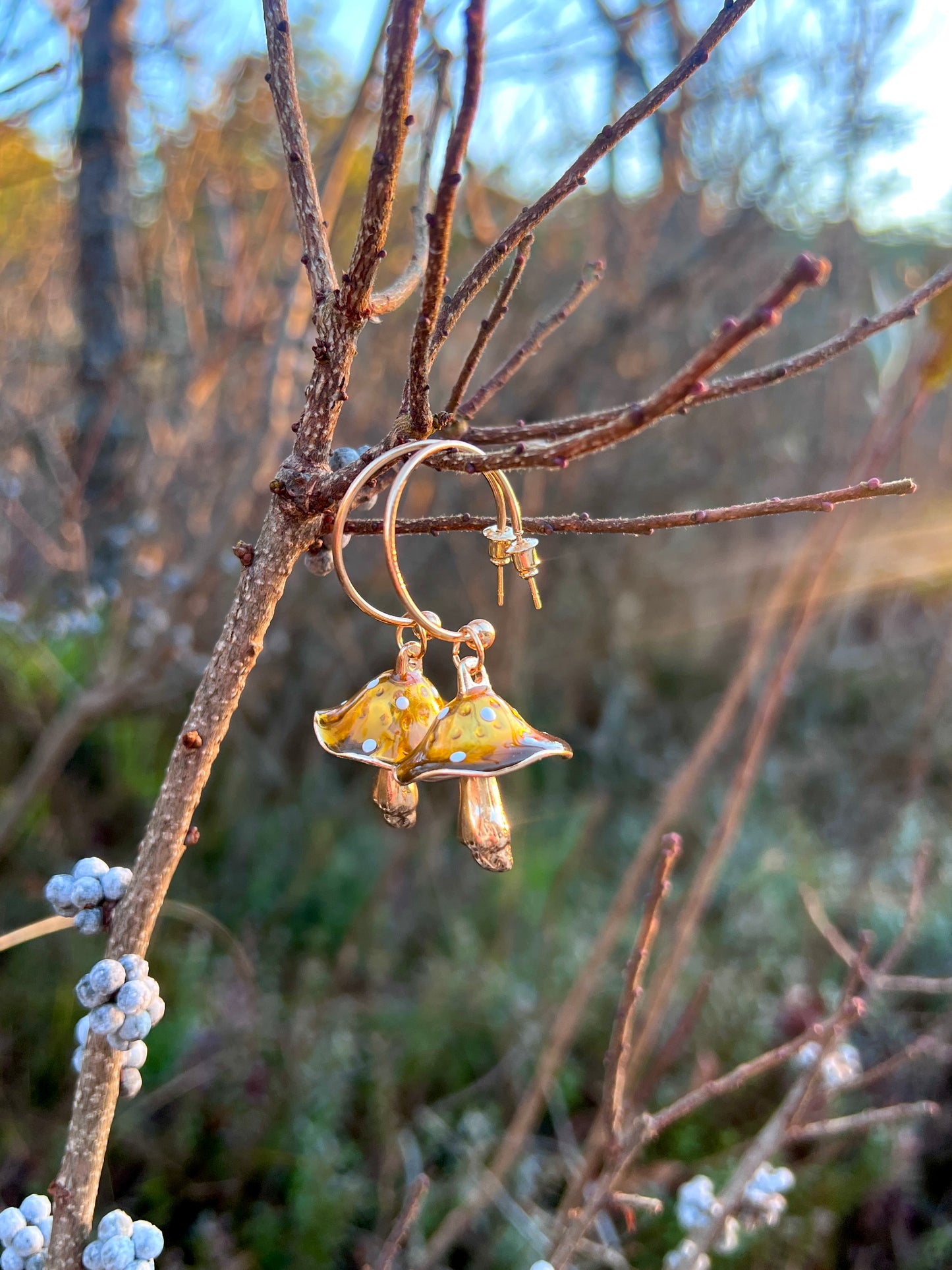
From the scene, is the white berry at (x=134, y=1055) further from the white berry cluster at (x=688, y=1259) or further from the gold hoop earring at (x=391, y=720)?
the white berry cluster at (x=688, y=1259)

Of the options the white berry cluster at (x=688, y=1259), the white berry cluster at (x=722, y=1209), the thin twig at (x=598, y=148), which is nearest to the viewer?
the thin twig at (x=598, y=148)

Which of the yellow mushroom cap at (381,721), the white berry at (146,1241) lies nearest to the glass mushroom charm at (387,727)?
the yellow mushroom cap at (381,721)

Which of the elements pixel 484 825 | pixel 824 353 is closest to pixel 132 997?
pixel 484 825

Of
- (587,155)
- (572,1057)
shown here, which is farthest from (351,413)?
(587,155)

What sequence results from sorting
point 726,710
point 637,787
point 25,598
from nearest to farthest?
point 726,710, point 25,598, point 637,787

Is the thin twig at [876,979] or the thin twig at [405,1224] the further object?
the thin twig at [876,979]

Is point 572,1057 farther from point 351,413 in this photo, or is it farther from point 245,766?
point 351,413

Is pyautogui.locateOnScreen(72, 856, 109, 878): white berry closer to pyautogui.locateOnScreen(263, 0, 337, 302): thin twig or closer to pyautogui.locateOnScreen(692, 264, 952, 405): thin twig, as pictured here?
pyautogui.locateOnScreen(263, 0, 337, 302): thin twig
